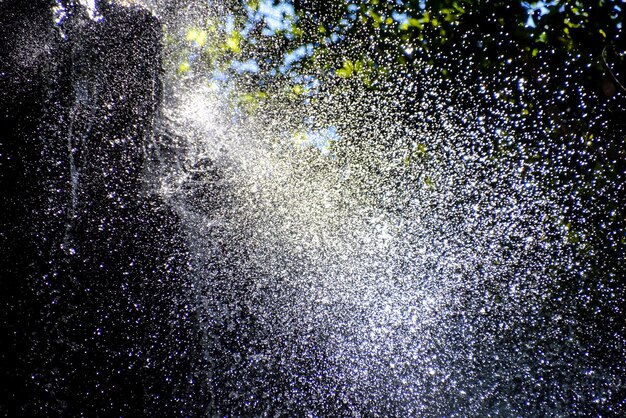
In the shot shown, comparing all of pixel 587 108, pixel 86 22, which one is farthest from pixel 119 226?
pixel 587 108

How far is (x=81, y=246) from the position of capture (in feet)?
6.56

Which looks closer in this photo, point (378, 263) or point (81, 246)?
point (81, 246)

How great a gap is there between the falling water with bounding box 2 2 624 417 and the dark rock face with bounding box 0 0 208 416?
0.12m

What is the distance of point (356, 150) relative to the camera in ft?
12.4

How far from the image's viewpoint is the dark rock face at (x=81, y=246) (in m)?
1.71

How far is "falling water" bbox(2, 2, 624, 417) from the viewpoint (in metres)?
2.16

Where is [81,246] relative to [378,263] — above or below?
below

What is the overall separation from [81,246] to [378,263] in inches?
87.1

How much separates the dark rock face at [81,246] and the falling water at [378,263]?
0.41 ft

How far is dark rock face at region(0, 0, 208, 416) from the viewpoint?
1.71m

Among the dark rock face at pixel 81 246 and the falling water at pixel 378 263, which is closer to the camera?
the dark rock face at pixel 81 246

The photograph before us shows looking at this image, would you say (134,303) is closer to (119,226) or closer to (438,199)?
(119,226)

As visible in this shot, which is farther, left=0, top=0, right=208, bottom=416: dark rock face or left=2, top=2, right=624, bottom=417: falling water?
left=2, top=2, right=624, bottom=417: falling water

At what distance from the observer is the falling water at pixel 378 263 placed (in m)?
2.16
